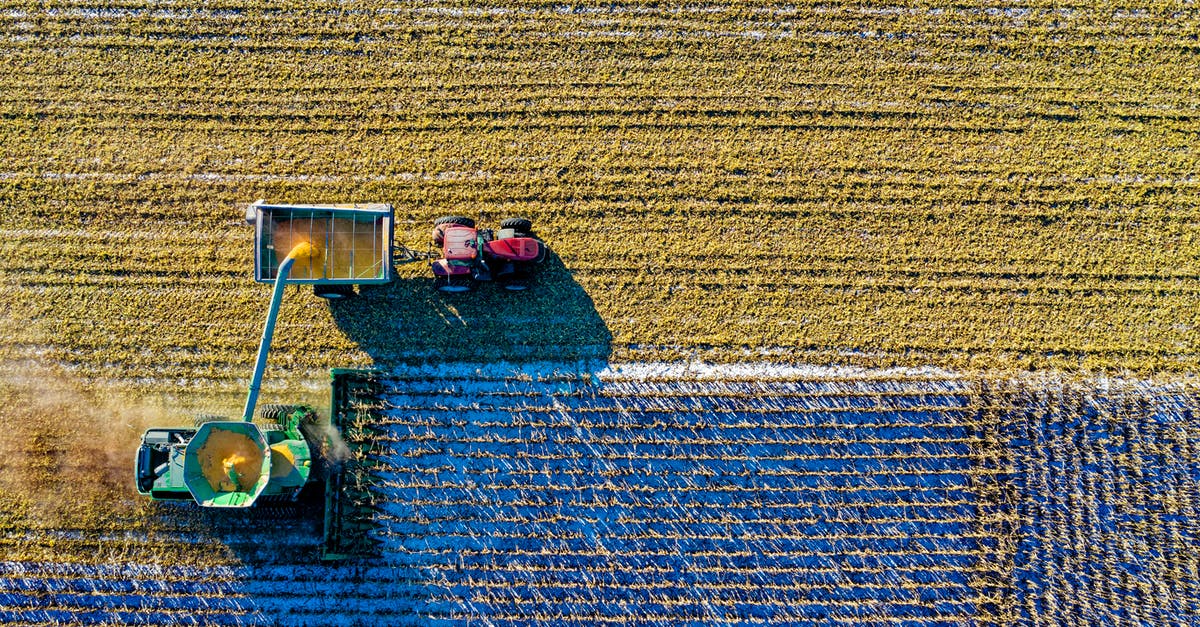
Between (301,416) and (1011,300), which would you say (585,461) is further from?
(1011,300)

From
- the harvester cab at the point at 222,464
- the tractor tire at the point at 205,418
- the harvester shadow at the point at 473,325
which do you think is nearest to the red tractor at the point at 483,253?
the harvester shadow at the point at 473,325

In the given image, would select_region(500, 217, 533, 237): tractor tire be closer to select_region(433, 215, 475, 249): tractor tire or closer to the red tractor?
the red tractor

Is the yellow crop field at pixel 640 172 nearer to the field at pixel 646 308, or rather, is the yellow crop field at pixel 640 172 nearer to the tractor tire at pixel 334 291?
the field at pixel 646 308

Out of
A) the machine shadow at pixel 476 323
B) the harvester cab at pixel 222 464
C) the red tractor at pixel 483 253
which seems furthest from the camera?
the machine shadow at pixel 476 323

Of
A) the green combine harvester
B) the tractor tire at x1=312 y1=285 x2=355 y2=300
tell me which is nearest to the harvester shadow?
the tractor tire at x1=312 y1=285 x2=355 y2=300

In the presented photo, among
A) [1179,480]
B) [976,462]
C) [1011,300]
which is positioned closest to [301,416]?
[976,462]

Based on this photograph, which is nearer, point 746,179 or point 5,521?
point 5,521
